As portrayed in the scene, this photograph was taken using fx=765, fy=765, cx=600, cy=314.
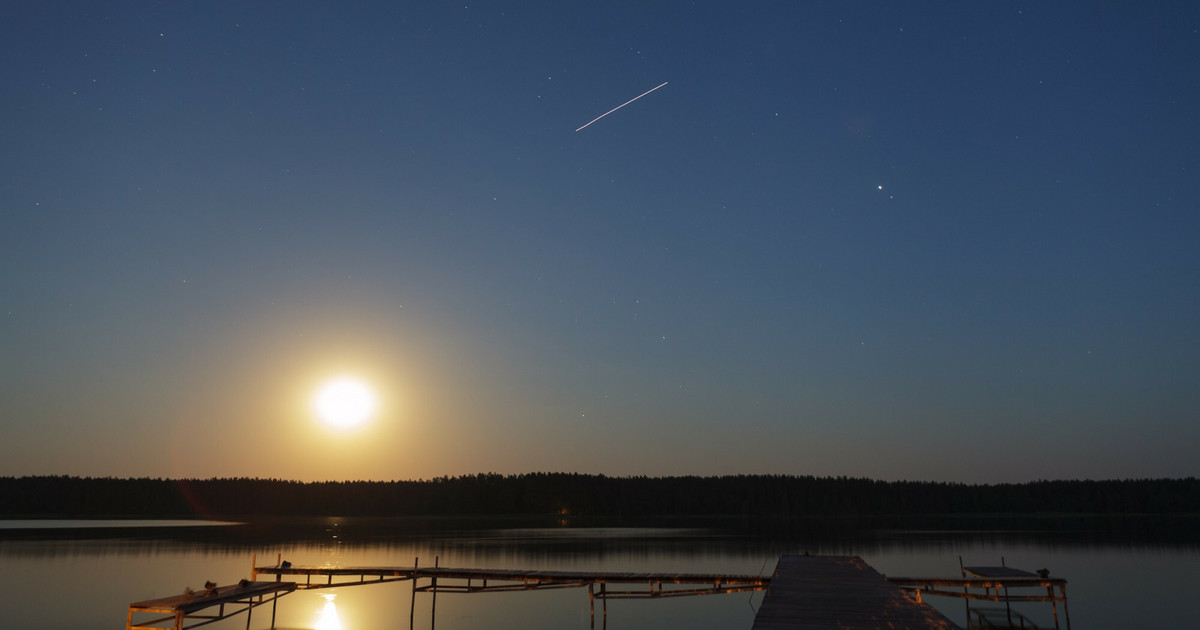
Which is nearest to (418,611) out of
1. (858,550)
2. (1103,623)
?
(1103,623)

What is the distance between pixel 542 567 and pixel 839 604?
36665mm

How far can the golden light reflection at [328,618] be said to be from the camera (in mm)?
35688

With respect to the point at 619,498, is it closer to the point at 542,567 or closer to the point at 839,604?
the point at 542,567

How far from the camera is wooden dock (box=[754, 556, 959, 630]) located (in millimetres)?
16844

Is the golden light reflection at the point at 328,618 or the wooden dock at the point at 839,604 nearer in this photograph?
the wooden dock at the point at 839,604

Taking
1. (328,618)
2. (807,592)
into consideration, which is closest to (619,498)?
(328,618)

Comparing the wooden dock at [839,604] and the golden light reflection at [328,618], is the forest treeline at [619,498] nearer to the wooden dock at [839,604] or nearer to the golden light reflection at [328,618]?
the golden light reflection at [328,618]

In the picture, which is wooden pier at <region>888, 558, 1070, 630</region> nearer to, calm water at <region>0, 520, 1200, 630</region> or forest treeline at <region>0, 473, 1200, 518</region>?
calm water at <region>0, 520, 1200, 630</region>

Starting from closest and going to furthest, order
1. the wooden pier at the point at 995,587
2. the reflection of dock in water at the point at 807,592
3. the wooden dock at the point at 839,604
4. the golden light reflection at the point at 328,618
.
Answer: the wooden dock at the point at 839,604 < the reflection of dock in water at the point at 807,592 < the wooden pier at the point at 995,587 < the golden light reflection at the point at 328,618

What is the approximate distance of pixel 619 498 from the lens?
560 ft

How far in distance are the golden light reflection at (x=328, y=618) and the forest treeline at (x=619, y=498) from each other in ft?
420

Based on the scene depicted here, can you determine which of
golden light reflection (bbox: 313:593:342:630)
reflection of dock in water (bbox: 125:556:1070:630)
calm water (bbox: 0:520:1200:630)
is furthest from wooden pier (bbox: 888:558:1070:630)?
golden light reflection (bbox: 313:593:342:630)

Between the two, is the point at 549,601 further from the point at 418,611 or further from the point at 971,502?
the point at 971,502

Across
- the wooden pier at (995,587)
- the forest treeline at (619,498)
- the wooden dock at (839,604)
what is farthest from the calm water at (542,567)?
the forest treeline at (619,498)
